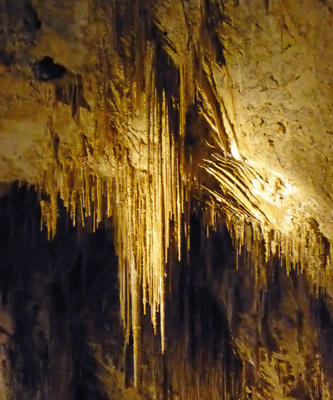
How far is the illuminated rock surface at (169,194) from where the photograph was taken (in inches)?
123

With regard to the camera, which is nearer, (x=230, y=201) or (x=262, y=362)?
(x=230, y=201)

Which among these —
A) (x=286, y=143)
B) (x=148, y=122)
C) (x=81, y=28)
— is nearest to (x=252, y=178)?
(x=286, y=143)

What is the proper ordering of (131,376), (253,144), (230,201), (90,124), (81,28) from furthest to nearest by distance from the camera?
(131,376) < (230,201) < (90,124) < (253,144) < (81,28)

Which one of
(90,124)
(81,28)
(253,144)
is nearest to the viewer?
(81,28)

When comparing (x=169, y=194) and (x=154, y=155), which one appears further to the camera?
(x=169, y=194)

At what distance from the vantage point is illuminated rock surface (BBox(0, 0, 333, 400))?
3.12 m

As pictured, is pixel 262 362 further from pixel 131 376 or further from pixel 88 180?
pixel 88 180

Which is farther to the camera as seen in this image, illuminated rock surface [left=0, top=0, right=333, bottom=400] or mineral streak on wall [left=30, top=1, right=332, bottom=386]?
mineral streak on wall [left=30, top=1, right=332, bottom=386]

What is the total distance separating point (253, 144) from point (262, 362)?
256 centimetres

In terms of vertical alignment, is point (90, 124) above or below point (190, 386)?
above

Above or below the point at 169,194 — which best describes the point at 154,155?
above

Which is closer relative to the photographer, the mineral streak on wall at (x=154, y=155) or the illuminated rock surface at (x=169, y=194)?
the illuminated rock surface at (x=169, y=194)

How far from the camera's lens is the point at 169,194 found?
3988mm

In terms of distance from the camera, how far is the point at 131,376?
5.91 m
